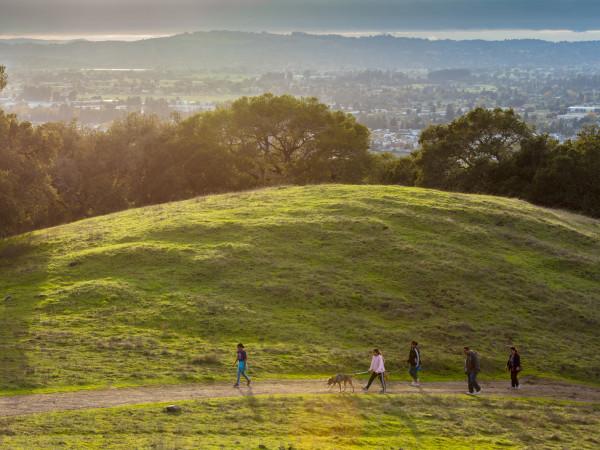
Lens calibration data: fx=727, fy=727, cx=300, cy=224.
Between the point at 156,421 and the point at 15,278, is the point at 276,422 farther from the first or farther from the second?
the point at 15,278

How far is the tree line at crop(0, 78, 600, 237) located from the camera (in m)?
73.1

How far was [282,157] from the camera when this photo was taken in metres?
81.6

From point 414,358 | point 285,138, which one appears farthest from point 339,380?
point 285,138

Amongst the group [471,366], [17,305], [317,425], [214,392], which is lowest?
[214,392]

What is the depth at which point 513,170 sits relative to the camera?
247 ft

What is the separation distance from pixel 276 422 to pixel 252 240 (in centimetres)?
2097

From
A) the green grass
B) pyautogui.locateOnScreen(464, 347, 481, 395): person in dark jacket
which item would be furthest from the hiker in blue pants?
pyautogui.locateOnScreen(464, 347, 481, 395): person in dark jacket

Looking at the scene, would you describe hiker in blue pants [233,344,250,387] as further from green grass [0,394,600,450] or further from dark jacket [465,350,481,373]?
dark jacket [465,350,481,373]

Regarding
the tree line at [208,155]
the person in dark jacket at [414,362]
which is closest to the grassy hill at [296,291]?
the person in dark jacket at [414,362]

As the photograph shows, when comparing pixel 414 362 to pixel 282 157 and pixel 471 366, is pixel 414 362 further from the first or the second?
pixel 282 157

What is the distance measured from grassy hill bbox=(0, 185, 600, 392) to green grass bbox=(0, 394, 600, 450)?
3.89m

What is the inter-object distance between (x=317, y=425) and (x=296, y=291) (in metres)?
14.2

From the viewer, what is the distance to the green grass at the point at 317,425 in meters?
21.9

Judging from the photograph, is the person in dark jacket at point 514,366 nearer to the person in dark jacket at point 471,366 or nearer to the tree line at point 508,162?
the person in dark jacket at point 471,366
